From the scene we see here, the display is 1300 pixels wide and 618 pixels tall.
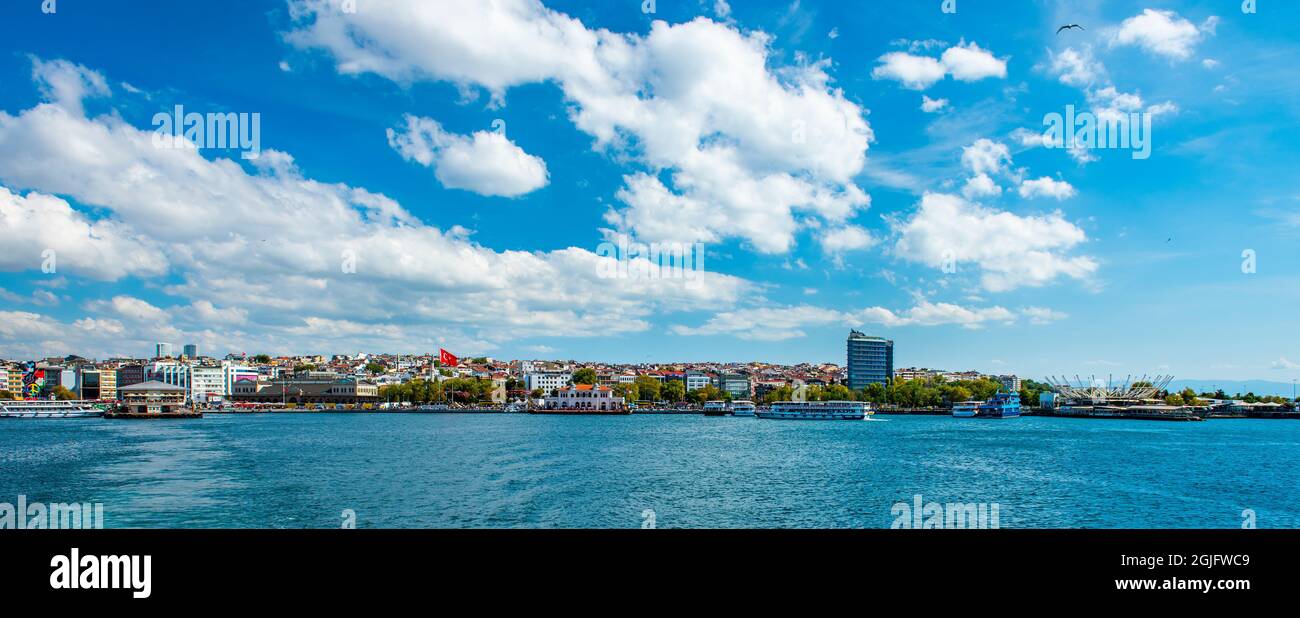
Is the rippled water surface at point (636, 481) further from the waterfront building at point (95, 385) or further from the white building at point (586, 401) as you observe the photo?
the waterfront building at point (95, 385)

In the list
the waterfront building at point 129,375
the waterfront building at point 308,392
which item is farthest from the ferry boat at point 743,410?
the waterfront building at point 129,375

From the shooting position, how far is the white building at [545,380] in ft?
271

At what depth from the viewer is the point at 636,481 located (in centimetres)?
1513

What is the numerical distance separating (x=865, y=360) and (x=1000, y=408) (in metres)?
A: 35.2

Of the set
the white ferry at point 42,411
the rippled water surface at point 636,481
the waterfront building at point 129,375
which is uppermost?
the rippled water surface at point 636,481

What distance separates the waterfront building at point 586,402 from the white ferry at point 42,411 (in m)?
29.6

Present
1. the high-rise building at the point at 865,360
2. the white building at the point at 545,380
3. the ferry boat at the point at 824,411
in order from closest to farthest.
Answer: the ferry boat at the point at 824,411 → the white building at the point at 545,380 → the high-rise building at the point at 865,360
